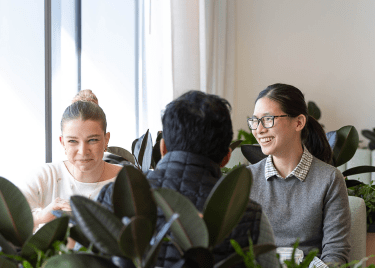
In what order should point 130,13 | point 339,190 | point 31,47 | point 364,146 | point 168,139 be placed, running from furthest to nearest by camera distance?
point 364,146, point 130,13, point 31,47, point 339,190, point 168,139

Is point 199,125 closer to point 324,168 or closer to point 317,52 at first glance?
point 324,168

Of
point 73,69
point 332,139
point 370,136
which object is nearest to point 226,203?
point 332,139

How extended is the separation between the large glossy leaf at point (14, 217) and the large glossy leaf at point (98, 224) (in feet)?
0.45

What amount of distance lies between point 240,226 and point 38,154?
2222mm

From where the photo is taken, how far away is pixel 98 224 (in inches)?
21.1

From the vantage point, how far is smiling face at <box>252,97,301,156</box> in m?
1.64

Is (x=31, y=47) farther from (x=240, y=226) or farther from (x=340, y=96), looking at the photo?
(x=340, y=96)

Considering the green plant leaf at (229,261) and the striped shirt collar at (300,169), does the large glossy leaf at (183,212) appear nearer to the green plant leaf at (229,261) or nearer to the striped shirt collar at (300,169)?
the green plant leaf at (229,261)

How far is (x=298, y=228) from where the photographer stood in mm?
1536

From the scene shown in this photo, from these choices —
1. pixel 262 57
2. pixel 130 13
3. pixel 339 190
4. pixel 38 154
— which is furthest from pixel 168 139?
pixel 262 57

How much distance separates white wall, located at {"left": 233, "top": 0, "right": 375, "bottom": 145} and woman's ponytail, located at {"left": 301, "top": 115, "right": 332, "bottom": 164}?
10.4 ft

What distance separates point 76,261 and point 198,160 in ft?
1.13

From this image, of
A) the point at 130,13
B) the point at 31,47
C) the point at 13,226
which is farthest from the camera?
the point at 130,13

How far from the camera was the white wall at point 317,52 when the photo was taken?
15.6 feet
